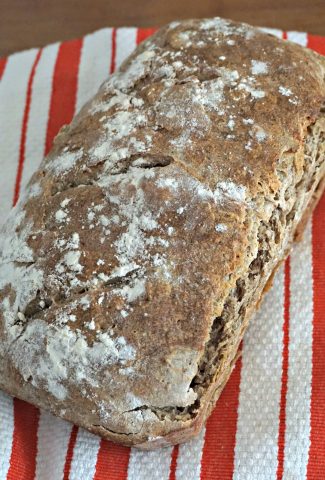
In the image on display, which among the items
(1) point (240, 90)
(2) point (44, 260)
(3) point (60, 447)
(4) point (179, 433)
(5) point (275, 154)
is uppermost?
(1) point (240, 90)

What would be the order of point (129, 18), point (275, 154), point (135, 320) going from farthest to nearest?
1. point (129, 18)
2. point (275, 154)
3. point (135, 320)

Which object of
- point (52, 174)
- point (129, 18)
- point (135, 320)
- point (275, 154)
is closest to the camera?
point (135, 320)

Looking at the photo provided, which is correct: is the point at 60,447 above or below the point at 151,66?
below

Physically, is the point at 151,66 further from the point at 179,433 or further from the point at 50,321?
the point at 179,433

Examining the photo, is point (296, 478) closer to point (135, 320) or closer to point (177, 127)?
point (135, 320)

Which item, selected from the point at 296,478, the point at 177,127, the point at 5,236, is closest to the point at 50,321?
the point at 5,236

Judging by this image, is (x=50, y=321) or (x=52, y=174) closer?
(x=50, y=321)
